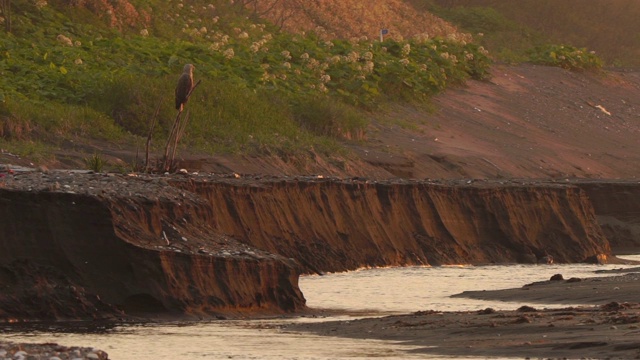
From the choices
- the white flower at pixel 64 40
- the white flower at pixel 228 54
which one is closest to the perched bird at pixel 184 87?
the white flower at pixel 64 40

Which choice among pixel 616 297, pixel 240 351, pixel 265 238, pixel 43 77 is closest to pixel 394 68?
pixel 43 77

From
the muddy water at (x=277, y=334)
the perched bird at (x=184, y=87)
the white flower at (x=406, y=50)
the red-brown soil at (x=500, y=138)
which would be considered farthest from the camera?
the white flower at (x=406, y=50)

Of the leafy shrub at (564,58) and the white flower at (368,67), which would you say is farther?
the leafy shrub at (564,58)

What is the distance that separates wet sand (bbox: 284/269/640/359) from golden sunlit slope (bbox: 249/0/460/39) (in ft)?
109

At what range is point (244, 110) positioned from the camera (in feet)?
110

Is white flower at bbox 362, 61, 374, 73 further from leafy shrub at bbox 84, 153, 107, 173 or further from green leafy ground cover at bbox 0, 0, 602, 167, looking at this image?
leafy shrub at bbox 84, 153, 107, 173

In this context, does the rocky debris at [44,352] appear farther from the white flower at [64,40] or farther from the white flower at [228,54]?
the white flower at [228,54]

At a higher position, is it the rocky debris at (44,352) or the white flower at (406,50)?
the white flower at (406,50)

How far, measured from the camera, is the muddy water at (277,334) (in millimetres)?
13891

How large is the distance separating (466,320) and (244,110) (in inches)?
714

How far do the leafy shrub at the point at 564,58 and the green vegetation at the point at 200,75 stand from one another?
9.18m

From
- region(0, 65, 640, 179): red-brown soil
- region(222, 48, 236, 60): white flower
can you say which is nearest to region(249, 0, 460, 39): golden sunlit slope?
region(0, 65, 640, 179): red-brown soil

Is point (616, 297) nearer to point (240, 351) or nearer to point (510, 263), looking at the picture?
point (240, 351)

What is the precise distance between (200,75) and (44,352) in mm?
23579
